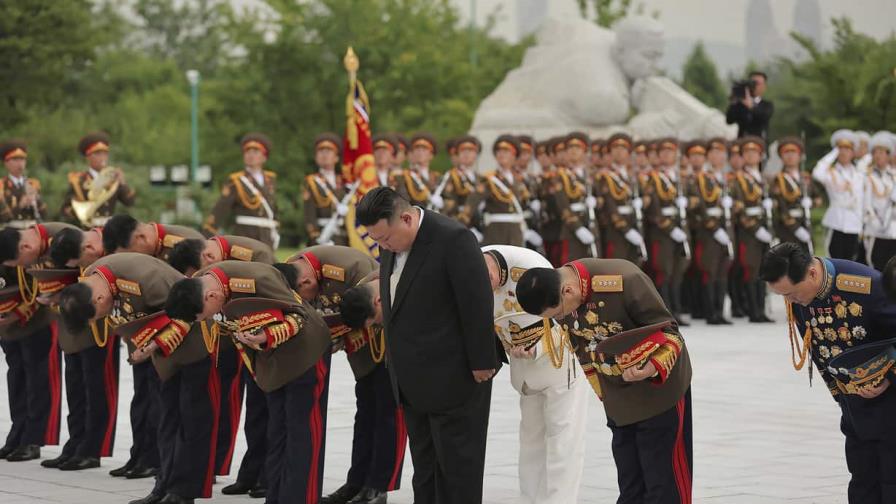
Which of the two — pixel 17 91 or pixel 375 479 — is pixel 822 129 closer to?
pixel 17 91

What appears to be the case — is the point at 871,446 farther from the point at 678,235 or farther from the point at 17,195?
the point at 678,235

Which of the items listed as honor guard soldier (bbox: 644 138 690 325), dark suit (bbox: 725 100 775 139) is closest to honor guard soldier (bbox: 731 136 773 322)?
honor guard soldier (bbox: 644 138 690 325)

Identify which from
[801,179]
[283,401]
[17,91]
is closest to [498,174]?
[801,179]

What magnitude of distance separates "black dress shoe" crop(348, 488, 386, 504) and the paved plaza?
0.17 meters

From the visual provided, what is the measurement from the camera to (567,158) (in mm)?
18203

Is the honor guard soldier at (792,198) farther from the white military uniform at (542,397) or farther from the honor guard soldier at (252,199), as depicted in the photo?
the white military uniform at (542,397)

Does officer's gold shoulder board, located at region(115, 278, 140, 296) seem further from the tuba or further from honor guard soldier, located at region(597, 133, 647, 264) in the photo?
honor guard soldier, located at region(597, 133, 647, 264)

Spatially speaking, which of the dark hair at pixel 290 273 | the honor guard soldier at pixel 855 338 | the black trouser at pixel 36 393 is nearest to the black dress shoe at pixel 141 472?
the black trouser at pixel 36 393

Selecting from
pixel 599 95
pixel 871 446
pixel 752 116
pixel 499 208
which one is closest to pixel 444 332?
pixel 871 446

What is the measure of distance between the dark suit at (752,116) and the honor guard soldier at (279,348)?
1314 centimetres

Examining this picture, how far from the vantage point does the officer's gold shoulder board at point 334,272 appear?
8.02m

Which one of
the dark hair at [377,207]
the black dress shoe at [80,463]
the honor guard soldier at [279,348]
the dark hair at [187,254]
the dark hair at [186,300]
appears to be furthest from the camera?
the black dress shoe at [80,463]

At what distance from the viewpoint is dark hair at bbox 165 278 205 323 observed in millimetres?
7137

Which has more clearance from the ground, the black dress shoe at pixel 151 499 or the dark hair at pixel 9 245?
the dark hair at pixel 9 245
